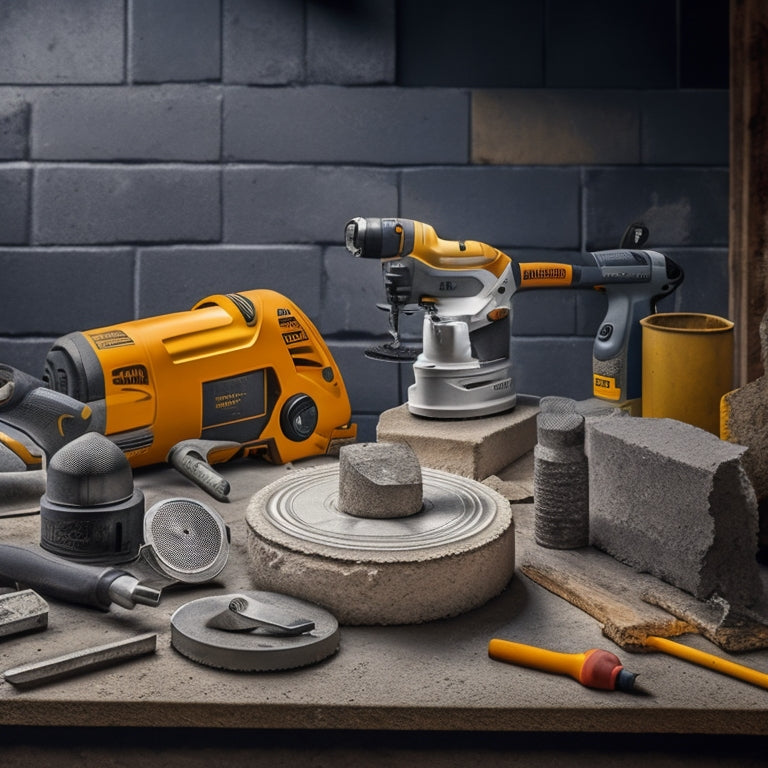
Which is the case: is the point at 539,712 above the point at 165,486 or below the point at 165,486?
below

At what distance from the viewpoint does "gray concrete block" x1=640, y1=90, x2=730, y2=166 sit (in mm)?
2400

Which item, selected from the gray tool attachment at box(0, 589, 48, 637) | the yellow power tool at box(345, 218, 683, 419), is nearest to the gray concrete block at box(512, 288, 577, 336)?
the yellow power tool at box(345, 218, 683, 419)

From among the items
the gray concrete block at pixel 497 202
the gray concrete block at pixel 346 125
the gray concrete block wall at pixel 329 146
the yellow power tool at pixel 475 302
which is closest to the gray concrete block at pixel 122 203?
the gray concrete block wall at pixel 329 146

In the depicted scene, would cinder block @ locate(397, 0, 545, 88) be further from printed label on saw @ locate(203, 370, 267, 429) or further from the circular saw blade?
printed label on saw @ locate(203, 370, 267, 429)

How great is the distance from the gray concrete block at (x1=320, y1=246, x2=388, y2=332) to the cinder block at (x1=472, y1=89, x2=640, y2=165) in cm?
37

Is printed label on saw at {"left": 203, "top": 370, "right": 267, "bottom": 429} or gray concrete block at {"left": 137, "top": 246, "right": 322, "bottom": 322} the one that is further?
gray concrete block at {"left": 137, "top": 246, "right": 322, "bottom": 322}

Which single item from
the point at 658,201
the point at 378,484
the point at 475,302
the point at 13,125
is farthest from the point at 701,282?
the point at 13,125

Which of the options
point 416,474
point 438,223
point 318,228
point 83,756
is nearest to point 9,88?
point 318,228

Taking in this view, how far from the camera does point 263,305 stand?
209 centimetres

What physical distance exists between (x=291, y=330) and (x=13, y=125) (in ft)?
2.90

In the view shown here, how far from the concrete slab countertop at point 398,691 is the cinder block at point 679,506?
111 millimetres

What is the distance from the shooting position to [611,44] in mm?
2379

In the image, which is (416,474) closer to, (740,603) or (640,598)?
(640,598)

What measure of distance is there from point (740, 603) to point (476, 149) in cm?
139
